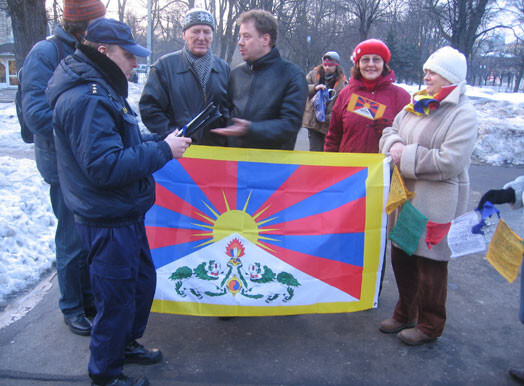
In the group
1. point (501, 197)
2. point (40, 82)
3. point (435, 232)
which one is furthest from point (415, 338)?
point (40, 82)

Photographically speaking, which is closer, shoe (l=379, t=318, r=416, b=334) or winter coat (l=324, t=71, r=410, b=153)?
shoe (l=379, t=318, r=416, b=334)

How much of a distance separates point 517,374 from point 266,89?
2.45m

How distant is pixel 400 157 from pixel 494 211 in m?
0.72

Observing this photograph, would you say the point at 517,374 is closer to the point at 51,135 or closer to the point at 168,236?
the point at 168,236

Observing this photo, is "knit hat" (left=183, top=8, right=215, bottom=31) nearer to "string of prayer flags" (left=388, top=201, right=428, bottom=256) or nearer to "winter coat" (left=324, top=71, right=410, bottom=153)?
"winter coat" (left=324, top=71, right=410, bottom=153)

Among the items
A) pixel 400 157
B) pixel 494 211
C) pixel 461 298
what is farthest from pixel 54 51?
pixel 461 298

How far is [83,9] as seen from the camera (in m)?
2.87

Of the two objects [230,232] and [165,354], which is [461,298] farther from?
[165,354]

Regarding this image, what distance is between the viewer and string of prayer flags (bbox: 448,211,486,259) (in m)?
2.54

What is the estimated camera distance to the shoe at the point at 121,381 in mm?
2412

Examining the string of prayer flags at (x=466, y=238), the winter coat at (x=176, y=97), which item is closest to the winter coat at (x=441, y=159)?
the string of prayer flags at (x=466, y=238)

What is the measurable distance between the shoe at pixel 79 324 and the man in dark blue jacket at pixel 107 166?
2.57 ft

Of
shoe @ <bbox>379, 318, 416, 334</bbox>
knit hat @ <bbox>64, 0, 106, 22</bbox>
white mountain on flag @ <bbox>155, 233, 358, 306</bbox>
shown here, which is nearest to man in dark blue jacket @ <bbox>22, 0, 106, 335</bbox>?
knit hat @ <bbox>64, 0, 106, 22</bbox>

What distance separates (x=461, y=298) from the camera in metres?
3.89
